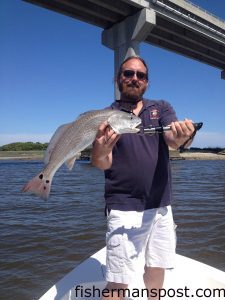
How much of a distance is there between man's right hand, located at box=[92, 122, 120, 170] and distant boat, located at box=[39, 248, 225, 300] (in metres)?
1.73

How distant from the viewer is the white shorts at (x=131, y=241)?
113 inches

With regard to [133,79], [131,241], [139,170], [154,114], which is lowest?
[131,241]

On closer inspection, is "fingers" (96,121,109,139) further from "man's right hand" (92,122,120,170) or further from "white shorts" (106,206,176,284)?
"white shorts" (106,206,176,284)

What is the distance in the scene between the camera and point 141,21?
83.7ft

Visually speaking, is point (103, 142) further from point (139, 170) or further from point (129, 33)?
point (129, 33)

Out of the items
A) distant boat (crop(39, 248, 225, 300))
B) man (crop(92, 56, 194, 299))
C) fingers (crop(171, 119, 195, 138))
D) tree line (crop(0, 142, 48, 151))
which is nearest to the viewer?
fingers (crop(171, 119, 195, 138))

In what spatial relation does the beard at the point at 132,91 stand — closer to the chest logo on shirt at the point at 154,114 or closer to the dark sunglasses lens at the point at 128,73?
the dark sunglasses lens at the point at 128,73

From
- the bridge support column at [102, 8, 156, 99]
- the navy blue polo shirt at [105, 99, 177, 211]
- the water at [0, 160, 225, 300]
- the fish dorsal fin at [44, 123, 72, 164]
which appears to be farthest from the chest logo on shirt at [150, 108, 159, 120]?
the bridge support column at [102, 8, 156, 99]

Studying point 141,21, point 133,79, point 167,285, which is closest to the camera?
point 133,79

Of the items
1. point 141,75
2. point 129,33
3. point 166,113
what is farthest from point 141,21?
point 166,113

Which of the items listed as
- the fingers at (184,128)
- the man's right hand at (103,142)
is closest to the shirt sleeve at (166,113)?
the fingers at (184,128)

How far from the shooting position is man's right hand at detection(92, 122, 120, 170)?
8.81ft

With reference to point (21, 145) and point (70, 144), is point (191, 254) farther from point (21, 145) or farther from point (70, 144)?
point (21, 145)

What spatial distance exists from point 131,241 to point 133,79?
147 centimetres
